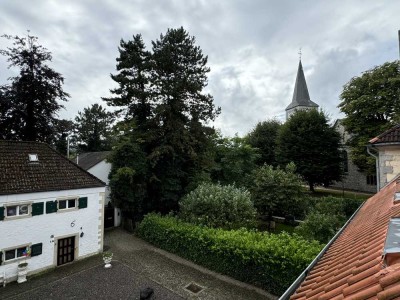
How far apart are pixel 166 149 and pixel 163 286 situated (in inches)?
452

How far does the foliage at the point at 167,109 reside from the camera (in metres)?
22.2

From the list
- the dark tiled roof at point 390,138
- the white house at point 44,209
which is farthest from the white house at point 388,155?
the white house at point 44,209

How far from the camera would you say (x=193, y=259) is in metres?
15.7

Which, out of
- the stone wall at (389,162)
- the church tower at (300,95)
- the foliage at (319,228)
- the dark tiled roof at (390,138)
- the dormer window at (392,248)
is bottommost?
the foliage at (319,228)

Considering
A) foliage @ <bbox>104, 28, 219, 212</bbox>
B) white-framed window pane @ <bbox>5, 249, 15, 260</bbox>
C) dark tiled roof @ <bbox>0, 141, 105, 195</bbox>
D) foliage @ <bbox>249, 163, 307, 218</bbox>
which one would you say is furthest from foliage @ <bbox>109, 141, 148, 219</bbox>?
foliage @ <bbox>249, 163, 307, 218</bbox>

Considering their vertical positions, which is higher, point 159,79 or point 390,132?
point 159,79

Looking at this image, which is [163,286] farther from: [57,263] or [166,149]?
[166,149]

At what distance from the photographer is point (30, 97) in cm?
2306

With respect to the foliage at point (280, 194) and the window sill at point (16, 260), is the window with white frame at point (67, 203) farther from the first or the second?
the foliage at point (280, 194)

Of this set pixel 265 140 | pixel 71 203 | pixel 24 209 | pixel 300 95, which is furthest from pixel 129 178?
pixel 300 95

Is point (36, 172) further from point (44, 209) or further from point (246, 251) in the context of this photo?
point (246, 251)

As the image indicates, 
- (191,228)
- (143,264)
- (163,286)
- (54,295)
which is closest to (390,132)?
(191,228)

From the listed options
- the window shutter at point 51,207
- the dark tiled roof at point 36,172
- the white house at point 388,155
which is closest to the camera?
the white house at point 388,155

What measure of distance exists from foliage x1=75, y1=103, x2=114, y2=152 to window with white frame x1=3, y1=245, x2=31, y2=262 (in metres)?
41.0
